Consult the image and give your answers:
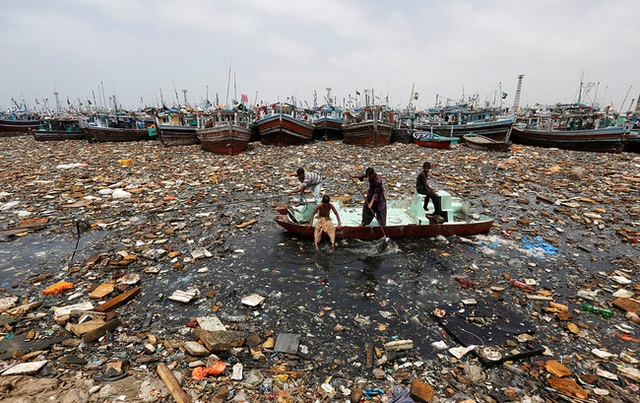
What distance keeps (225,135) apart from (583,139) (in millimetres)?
20196

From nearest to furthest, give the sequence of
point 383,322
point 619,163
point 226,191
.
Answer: point 383,322
point 226,191
point 619,163

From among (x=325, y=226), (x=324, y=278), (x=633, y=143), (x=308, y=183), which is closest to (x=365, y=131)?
(x=308, y=183)

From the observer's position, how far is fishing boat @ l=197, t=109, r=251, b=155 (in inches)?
627

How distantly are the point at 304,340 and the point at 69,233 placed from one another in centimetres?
629

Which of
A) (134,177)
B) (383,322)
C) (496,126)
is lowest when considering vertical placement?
→ (383,322)

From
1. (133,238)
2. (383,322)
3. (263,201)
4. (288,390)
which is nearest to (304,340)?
(288,390)

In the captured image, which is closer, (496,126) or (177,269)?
(177,269)

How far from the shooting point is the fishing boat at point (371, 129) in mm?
19203

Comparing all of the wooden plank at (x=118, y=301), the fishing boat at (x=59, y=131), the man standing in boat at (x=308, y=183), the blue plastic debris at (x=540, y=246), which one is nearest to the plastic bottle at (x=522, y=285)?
the blue plastic debris at (x=540, y=246)

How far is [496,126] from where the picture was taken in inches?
765

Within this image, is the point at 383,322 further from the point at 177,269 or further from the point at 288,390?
the point at 177,269

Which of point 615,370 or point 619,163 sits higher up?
point 619,163

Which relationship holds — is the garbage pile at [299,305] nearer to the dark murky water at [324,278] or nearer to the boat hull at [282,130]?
the dark murky water at [324,278]

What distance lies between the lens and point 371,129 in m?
19.2
